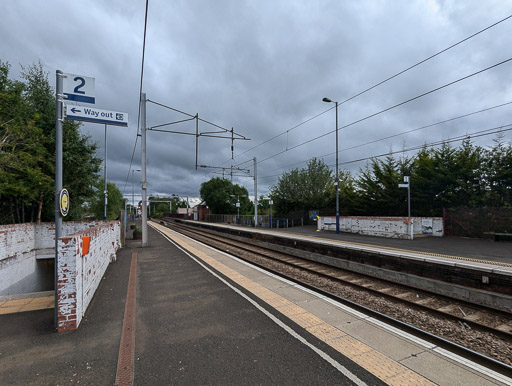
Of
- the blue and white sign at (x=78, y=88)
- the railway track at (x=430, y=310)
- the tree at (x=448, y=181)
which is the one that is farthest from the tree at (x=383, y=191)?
the blue and white sign at (x=78, y=88)

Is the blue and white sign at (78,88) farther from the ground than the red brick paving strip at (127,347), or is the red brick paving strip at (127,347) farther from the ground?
the blue and white sign at (78,88)

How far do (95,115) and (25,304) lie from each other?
172 inches

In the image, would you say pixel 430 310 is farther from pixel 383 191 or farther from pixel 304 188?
pixel 304 188

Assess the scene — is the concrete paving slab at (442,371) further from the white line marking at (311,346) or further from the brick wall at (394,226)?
the brick wall at (394,226)

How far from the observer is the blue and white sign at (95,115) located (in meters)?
5.06

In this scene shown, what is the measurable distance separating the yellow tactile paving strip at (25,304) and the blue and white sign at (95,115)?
4.02 meters

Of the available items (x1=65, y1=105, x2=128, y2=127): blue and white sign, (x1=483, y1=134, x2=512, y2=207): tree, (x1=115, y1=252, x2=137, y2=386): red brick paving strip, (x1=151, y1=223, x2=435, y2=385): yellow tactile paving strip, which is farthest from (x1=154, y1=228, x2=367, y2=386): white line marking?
→ (x1=483, y1=134, x2=512, y2=207): tree

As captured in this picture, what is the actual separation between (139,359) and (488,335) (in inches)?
247

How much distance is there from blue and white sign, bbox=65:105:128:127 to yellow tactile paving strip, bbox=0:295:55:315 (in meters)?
4.02

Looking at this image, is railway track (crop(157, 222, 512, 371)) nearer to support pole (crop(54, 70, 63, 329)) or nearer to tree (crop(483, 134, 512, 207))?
support pole (crop(54, 70, 63, 329))

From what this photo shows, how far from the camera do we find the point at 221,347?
3.88 metres

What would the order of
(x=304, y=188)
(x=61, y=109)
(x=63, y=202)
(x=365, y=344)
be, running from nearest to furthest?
(x=365, y=344) → (x=63, y=202) → (x=61, y=109) → (x=304, y=188)

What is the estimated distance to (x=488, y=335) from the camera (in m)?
4.89

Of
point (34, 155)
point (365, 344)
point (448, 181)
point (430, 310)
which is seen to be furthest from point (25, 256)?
point (448, 181)
